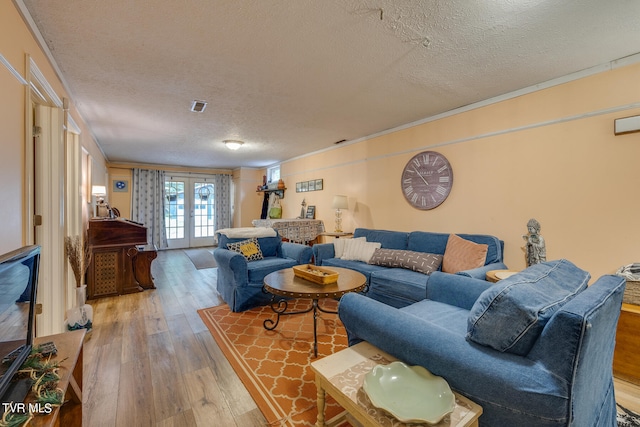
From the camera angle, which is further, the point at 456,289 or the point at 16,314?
the point at 456,289

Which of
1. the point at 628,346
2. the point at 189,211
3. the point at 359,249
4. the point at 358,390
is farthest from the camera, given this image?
the point at 189,211

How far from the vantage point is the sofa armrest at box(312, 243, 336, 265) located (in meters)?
3.81

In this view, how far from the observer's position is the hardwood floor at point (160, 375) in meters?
1.61

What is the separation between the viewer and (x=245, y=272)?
3.10 meters

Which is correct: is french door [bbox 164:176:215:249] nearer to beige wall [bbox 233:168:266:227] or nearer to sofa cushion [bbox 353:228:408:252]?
beige wall [bbox 233:168:266:227]

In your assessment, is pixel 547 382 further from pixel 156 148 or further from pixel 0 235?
pixel 156 148

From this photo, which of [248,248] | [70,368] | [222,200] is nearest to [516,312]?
[70,368]

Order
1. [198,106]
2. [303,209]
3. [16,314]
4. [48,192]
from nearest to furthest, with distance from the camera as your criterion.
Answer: [16,314] → [48,192] → [198,106] → [303,209]

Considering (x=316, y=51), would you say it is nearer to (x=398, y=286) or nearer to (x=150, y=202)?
(x=398, y=286)

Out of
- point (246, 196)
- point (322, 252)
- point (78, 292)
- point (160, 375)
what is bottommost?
point (160, 375)

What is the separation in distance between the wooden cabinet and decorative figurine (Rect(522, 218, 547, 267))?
0.62 m

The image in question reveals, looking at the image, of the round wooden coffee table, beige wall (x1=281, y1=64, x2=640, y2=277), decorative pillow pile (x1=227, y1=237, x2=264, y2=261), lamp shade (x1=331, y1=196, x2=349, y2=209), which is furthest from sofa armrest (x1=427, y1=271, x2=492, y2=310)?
lamp shade (x1=331, y1=196, x2=349, y2=209)

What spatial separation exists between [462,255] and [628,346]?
127 cm

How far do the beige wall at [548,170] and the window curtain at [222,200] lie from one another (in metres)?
5.97
